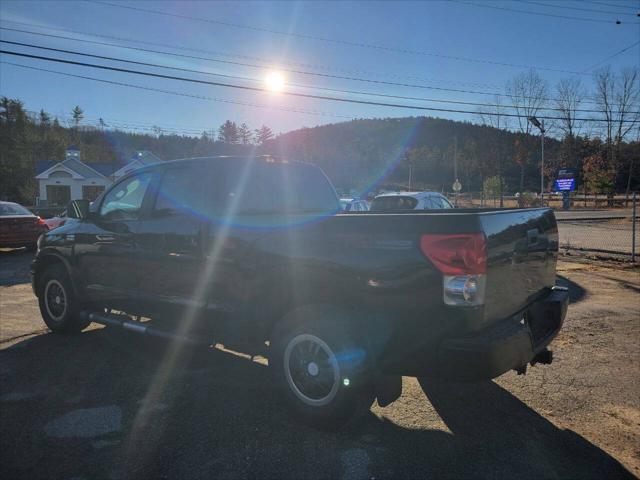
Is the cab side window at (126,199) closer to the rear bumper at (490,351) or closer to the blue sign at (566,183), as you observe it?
the rear bumper at (490,351)

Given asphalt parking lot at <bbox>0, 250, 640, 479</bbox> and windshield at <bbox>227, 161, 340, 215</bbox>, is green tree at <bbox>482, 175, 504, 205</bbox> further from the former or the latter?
asphalt parking lot at <bbox>0, 250, 640, 479</bbox>

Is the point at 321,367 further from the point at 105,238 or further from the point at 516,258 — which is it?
the point at 105,238

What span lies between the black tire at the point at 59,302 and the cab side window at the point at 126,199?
40.9 inches

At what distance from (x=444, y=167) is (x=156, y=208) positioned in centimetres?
14366

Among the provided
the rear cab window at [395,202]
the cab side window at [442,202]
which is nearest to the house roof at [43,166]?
the rear cab window at [395,202]

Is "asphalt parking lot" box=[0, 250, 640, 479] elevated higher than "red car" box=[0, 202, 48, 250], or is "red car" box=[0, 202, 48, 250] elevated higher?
"red car" box=[0, 202, 48, 250]

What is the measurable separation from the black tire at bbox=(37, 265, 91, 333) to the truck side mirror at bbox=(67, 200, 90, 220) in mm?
685

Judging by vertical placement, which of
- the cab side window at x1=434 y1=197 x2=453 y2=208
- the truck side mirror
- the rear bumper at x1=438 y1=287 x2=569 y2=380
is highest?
the truck side mirror

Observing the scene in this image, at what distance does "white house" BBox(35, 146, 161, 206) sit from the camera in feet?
152

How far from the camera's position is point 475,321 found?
9.14 feet

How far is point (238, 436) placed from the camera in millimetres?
3229

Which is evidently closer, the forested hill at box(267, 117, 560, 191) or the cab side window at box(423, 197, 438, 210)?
the cab side window at box(423, 197, 438, 210)

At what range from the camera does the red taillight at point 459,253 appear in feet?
8.97

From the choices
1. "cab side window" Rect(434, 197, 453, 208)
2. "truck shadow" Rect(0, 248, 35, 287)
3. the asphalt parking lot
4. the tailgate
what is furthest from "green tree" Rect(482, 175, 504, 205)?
the tailgate
